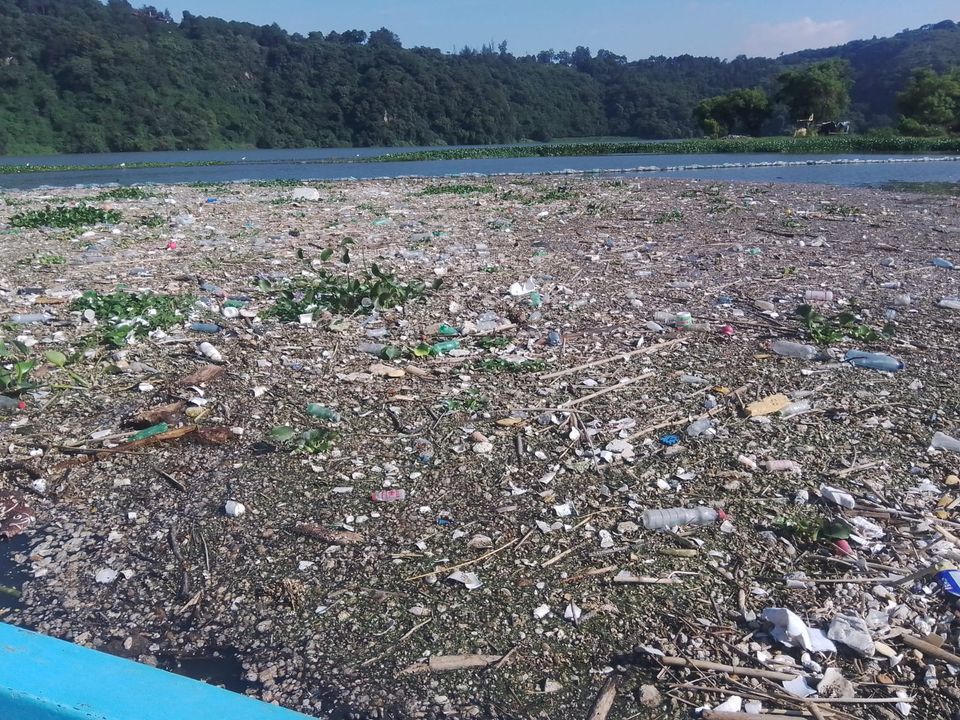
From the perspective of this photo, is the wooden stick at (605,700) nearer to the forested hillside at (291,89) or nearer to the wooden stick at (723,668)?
the wooden stick at (723,668)

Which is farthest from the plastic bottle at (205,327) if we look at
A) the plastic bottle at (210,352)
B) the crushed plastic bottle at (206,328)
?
the plastic bottle at (210,352)

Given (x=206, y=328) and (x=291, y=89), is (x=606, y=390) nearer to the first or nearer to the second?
(x=206, y=328)

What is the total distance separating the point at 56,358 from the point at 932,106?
50.4 meters

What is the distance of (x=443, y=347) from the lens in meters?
4.32

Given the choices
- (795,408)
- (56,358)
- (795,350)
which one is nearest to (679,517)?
(795,408)

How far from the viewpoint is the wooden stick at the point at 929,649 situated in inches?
76.4

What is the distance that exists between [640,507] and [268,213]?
334 inches

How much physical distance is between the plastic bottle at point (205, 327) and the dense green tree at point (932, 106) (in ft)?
155

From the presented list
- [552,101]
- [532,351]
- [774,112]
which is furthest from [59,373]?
[552,101]

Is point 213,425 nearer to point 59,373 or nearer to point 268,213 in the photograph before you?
point 59,373

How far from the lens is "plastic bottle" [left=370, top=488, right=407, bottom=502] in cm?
282

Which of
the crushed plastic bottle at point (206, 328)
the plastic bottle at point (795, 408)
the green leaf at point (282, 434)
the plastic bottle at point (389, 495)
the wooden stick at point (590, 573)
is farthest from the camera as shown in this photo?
the crushed plastic bottle at point (206, 328)

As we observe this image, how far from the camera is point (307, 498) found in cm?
284

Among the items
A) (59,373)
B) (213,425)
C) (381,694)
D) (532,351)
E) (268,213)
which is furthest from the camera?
(268,213)
